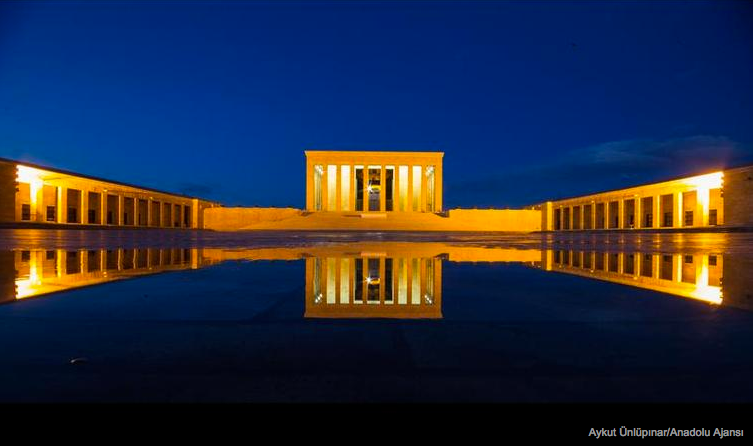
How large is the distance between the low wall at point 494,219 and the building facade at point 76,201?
32.8 metres

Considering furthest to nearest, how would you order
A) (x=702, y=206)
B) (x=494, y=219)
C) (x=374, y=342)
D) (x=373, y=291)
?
1. (x=494, y=219)
2. (x=702, y=206)
3. (x=373, y=291)
4. (x=374, y=342)

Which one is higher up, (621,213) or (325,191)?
(325,191)

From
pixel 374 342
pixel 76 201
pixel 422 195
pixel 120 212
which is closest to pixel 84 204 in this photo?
pixel 76 201

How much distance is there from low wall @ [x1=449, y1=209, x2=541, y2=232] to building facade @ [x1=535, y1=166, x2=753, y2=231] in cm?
979

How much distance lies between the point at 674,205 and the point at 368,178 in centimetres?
3319

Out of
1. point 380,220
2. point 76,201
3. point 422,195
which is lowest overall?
point 380,220

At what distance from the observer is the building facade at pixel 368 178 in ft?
174

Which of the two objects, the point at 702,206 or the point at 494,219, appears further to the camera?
the point at 494,219

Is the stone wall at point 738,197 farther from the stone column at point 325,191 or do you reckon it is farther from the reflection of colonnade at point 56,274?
the stone column at point 325,191

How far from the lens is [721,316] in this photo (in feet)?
8.29

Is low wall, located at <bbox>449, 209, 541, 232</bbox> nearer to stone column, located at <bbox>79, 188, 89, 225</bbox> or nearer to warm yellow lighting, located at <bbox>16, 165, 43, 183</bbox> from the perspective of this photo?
warm yellow lighting, located at <bbox>16, 165, 43, 183</bbox>

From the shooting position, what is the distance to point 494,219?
4341 centimetres

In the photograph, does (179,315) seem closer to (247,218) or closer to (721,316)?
(721,316)

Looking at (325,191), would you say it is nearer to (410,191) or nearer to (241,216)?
(410,191)
